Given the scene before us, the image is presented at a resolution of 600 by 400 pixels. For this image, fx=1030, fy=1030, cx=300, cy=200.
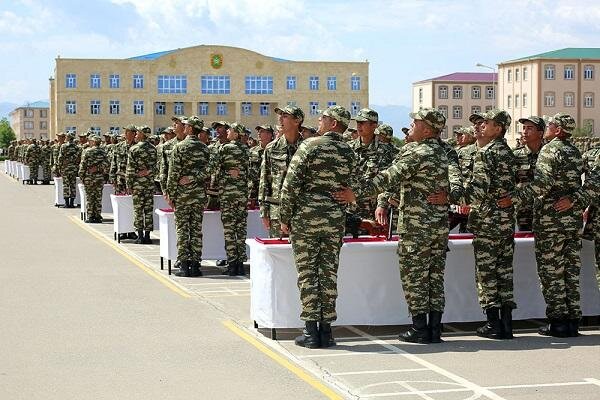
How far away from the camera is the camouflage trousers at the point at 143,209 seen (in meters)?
19.7

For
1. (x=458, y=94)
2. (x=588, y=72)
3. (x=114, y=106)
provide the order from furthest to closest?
1. (x=458, y=94)
2. (x=588, y=72)
3. (x=114, y=106)

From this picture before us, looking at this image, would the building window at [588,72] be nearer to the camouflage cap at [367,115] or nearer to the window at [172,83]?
the window at [172,83]

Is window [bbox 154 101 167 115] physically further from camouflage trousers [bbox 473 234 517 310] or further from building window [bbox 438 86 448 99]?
camouflage trousers [bbox 473 234 517 310]

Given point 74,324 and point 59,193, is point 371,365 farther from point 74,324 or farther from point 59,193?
point 59,193

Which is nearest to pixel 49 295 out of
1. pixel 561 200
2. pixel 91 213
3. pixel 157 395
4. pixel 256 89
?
pixel 157 395

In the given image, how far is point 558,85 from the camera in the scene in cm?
11819

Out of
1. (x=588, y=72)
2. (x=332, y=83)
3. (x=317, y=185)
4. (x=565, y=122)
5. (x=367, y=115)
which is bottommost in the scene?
(x=317, y=185)

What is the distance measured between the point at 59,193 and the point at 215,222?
57.7 ft

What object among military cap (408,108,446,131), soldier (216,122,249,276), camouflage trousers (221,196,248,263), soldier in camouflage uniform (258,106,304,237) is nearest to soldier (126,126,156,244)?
soldier (216,122,249,276)

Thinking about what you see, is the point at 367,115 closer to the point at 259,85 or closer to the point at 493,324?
the point at 493,324

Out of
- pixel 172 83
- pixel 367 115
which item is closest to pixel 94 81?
pixel 172 83

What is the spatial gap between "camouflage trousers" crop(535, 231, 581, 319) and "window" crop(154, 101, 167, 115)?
103368mm

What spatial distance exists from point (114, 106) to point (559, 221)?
103142 mm

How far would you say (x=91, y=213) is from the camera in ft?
84.4
